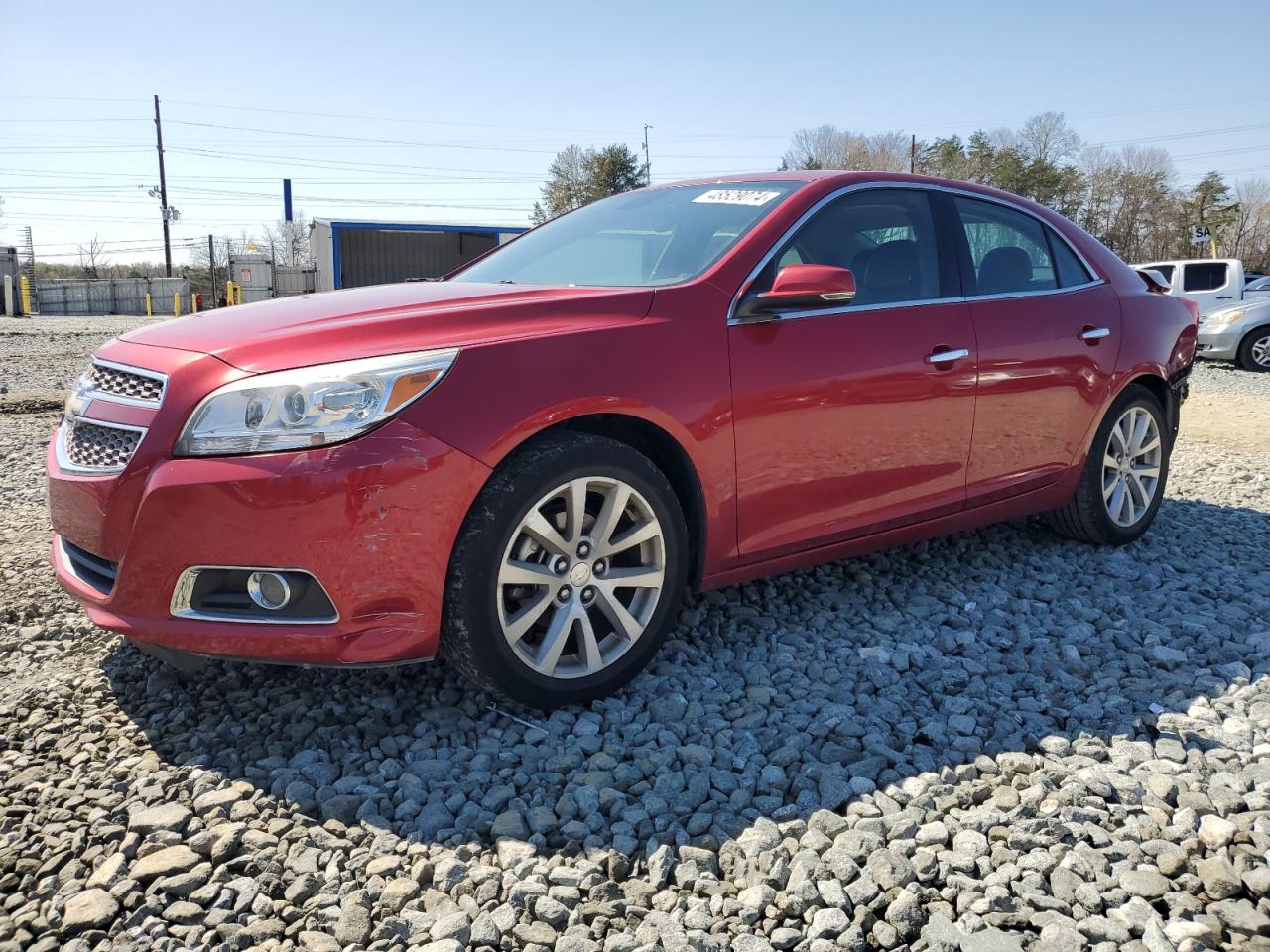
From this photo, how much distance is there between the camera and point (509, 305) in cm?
295

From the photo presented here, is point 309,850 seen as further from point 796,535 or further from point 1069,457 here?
point 1069,457

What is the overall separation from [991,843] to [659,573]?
1.18m

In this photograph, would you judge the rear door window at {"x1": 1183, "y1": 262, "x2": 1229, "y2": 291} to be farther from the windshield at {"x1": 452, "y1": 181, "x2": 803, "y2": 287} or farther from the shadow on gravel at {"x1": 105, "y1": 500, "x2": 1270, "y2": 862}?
the windshield at {"x1": 452, "y1": 181, "x2": 803, "y2": 287}

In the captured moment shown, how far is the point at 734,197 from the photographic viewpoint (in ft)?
12.3

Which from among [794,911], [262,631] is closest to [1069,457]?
[794,911]

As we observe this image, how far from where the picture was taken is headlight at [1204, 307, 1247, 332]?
15.1m

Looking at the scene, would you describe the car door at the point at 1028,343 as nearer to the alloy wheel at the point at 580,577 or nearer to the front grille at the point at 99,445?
the alloy wheel at the point at 580,577

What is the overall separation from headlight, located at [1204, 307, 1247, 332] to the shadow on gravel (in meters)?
12.9

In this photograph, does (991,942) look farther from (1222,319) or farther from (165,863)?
(1222,319)

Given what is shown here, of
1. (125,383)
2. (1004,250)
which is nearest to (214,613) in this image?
(125,383)

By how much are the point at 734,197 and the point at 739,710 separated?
75.6 inches

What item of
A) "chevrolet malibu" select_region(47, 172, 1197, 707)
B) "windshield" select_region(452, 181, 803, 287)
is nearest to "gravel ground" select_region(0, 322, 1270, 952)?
"chevrolet malibu" select_region(47, 172, 1197, 707)

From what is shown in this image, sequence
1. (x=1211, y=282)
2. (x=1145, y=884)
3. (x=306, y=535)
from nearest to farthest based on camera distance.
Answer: (x=1145, y=884) < (x=306, y=535) < (x=1211, y=282)

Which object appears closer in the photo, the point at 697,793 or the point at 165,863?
the point at 165,863
